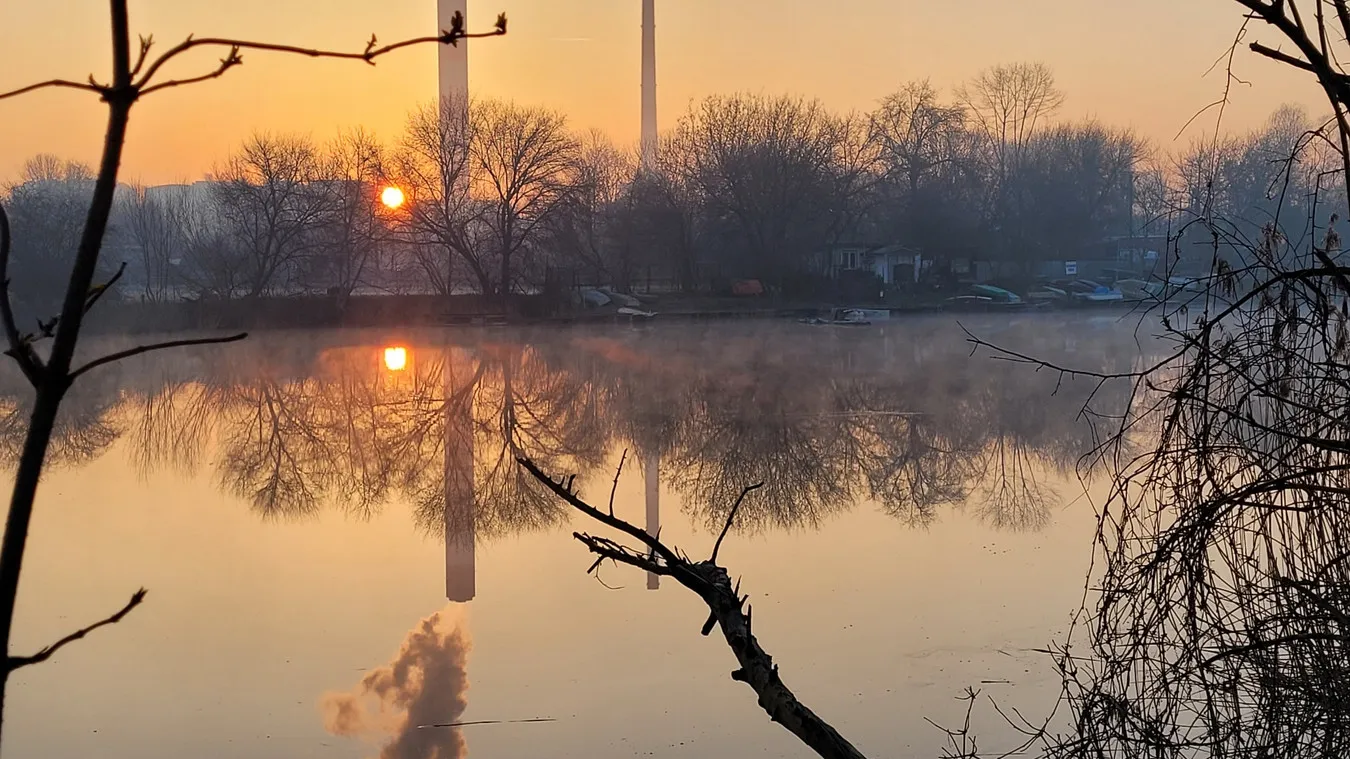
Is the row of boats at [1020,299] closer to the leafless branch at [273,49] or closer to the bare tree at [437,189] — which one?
the bare tree at [437,189]

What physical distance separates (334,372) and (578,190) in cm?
1746

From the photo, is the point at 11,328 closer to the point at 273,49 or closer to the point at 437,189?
the point at 273,49

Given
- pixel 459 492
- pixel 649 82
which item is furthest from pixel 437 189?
pixel 459 492

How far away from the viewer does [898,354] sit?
24.5 m

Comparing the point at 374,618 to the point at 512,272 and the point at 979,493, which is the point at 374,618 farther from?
the point at 512,272

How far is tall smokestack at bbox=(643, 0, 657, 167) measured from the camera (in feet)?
147

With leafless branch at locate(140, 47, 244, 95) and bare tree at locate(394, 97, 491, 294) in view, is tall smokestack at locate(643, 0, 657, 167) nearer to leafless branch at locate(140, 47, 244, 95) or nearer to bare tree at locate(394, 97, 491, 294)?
bare tree at locate(394, 97, 491, 294)

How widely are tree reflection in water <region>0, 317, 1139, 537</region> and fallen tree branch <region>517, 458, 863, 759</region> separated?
304 centimetres

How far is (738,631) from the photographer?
2.27 m

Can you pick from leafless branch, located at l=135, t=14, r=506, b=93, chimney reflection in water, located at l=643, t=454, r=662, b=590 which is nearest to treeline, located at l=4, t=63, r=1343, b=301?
chimney reflection in water, located at l=643, t=454, r=662, b=590

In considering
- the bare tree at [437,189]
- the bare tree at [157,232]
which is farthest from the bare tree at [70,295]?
the bare tree at [437,189]

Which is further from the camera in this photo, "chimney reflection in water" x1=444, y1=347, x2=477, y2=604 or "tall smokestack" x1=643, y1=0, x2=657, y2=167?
"tall smokestack" x1=643, y1=0, x2=657, y2=167

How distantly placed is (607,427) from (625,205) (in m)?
27.2

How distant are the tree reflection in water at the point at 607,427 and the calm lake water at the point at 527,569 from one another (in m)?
0.07
